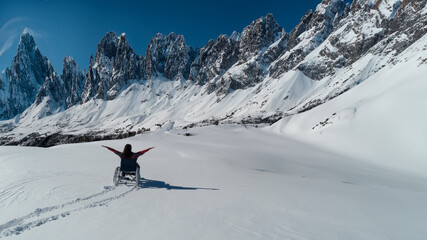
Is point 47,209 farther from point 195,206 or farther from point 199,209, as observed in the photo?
point 199,209

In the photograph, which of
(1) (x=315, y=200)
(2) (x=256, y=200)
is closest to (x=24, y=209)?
(2) (x=256, y=200)

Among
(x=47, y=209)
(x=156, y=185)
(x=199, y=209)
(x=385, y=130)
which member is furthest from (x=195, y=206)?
(x=385, y=130)

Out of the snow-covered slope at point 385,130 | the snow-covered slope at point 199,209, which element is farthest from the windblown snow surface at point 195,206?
the snow-covered slope at point 385,130

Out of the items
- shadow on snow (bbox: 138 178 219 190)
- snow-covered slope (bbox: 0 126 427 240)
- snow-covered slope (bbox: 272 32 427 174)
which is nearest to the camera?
snow-covered slope (bbox: 0 126 427 240)

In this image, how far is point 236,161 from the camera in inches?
693

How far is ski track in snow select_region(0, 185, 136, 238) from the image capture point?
541 cm

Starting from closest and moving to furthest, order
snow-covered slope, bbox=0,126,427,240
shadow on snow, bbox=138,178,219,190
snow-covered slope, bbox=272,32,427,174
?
snow-covered slope, bbox=0,126,427,240
shadow on snow, bbox=138,178,219,190
snow-covered slope, bbox=272,32,427,174

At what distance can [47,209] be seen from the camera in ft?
21.9

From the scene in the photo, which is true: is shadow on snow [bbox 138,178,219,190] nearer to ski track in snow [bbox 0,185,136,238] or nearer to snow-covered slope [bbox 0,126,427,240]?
snow-covered slope [bbox 0,126,427,240]

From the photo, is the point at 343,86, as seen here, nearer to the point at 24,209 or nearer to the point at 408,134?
the point at 408,134

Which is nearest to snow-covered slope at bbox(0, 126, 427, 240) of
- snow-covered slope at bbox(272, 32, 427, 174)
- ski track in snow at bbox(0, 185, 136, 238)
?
ski track in snow at bbox(0, 185, 136, 238)

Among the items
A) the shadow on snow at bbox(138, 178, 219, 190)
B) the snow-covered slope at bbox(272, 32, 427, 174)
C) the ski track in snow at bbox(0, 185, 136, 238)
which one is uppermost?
the snow-covered slope at bbox(272, 32, 427, 174)

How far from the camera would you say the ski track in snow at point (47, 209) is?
5.41 m

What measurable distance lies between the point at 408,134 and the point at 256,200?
84.2ft
